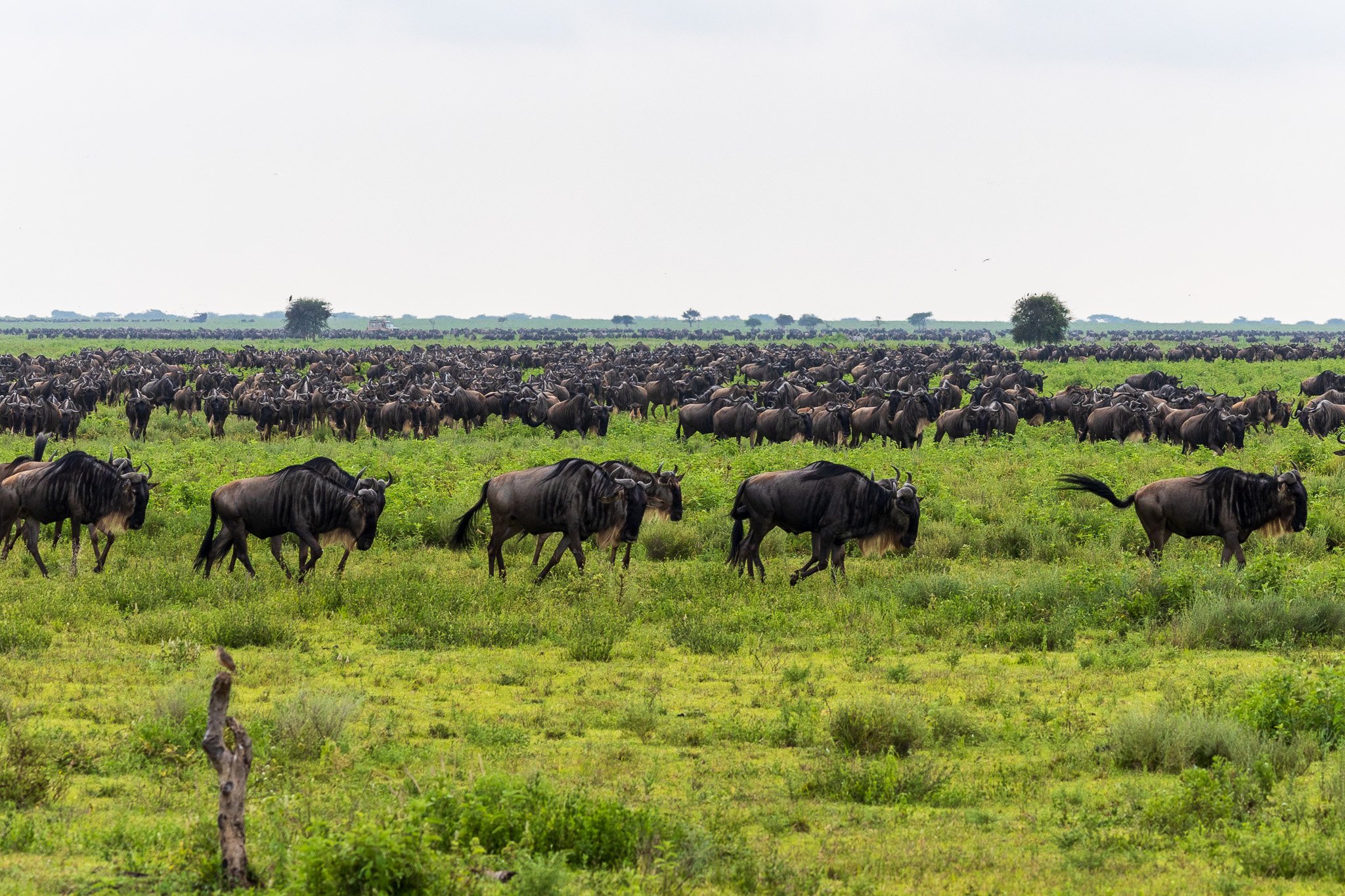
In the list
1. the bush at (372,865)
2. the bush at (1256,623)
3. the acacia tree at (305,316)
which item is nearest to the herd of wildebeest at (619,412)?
the bush at (1256,623)

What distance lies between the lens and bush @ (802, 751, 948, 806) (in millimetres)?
7578

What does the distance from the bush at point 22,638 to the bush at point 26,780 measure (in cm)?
379

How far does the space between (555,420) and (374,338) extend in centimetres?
11003

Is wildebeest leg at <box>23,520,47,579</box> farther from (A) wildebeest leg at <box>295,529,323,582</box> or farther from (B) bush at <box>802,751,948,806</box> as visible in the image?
(B) bush at <box>802,751,948,806</box>

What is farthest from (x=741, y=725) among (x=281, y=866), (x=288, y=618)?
(x=288, y=618)

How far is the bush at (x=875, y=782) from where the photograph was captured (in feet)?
24.9

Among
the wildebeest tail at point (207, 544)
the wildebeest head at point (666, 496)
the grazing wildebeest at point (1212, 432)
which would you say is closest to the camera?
the wildebeest tail at point (207, 544)

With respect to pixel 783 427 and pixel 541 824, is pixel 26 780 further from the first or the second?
pixel 783 427

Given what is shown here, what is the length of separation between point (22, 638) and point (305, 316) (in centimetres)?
16022

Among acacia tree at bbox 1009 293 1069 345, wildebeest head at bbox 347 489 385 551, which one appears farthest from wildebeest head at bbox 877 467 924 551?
acacia tree at bbox 1009 293 1069 345

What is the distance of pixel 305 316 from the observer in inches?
6462

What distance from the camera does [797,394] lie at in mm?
41219

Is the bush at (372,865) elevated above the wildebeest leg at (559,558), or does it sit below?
above

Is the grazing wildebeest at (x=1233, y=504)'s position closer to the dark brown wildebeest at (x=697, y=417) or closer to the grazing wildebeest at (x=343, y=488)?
the grazing wildebeest at (x=343, y=488)
